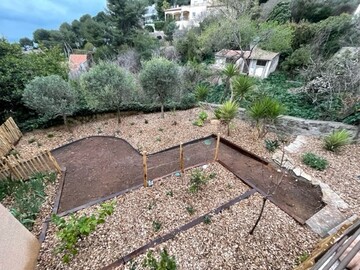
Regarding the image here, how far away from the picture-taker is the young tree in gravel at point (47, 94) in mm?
6305

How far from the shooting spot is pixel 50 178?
4578mm

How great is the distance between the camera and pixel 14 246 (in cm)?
244

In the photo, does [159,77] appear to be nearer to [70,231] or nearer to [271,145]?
[271,145]

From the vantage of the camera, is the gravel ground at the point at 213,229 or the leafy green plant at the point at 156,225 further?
the leafy green plant at the point at 156,225

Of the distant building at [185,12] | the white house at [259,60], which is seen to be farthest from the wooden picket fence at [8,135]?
the distant building at [185,12]

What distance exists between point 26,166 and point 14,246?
2823mm

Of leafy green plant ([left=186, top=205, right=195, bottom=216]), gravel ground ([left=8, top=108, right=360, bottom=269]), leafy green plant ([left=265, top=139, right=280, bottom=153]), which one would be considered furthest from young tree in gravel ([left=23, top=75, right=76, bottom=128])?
leafy green plant ([left=265, top=139, right=280, bottom=153])

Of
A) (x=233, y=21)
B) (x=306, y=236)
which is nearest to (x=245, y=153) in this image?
(x=306, y=236)

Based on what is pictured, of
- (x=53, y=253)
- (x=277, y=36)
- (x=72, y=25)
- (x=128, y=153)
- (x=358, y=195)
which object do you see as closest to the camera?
(x=53, y=253)

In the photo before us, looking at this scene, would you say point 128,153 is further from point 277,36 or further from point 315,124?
point 277,36

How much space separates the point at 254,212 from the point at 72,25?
43765 mm

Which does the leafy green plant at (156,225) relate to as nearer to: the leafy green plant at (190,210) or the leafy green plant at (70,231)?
the leafy green plant at (190,210)

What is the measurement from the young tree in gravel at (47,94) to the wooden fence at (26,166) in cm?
252

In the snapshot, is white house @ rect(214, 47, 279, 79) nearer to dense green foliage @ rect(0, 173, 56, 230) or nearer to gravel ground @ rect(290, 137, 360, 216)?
gravel ground @ rect(290, 137, 360, 216)
